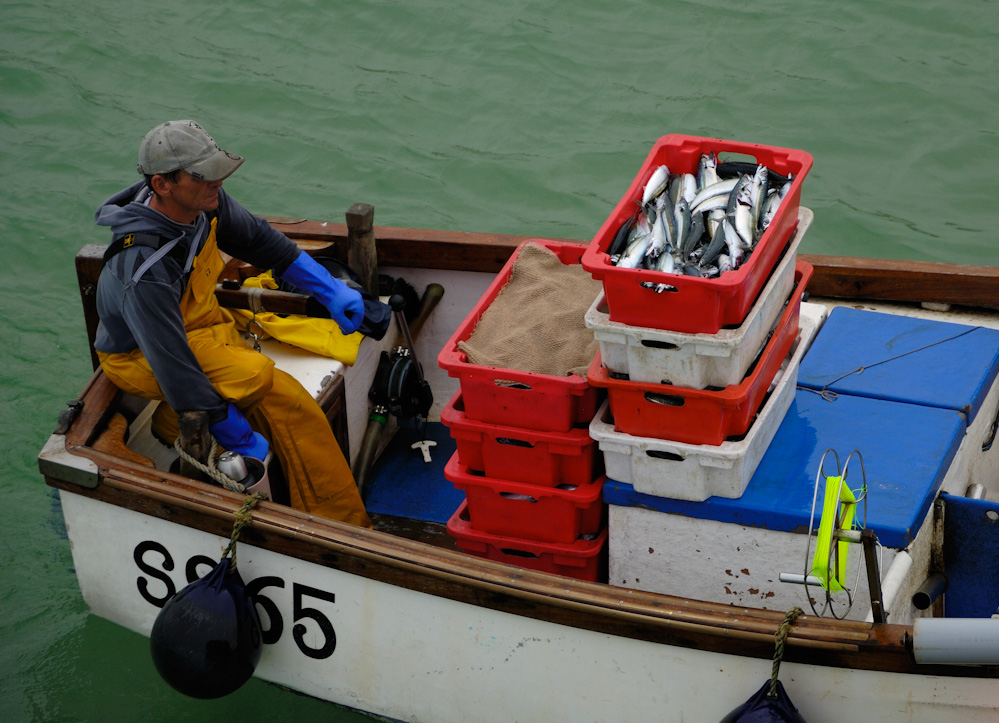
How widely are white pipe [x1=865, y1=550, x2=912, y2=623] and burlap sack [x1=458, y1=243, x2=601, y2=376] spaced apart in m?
1.02

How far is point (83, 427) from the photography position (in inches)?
146

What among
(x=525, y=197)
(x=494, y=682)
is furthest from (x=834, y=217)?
(x=494, y=682)

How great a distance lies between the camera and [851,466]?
3322 millimetres

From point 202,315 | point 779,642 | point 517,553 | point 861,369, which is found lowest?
point 517,553

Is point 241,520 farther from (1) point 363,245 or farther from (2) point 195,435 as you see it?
(1) point 363,245

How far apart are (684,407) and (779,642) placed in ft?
2.21

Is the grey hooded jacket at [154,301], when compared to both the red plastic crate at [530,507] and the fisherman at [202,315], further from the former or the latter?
the red plastic crate at [530,507]

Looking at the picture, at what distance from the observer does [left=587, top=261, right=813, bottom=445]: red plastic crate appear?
302 centimetres

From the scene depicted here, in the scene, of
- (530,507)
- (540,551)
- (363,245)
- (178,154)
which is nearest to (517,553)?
(540,551)

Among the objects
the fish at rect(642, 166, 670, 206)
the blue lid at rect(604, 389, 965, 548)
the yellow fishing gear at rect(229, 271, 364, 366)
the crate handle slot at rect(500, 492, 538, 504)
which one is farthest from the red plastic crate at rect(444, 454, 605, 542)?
the yellow fishing gear at rect(229, 271, 364, 366)

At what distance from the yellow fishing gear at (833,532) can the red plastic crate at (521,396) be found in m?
0.82

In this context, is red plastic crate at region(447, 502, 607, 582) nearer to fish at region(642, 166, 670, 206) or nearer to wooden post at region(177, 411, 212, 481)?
wooden post at region(177, 411, 212, 481)

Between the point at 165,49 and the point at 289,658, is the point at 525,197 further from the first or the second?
the point at 289,658

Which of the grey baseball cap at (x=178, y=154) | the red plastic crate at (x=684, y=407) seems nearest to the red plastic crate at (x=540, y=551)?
the red plastic crate at (x=684, y=407)
